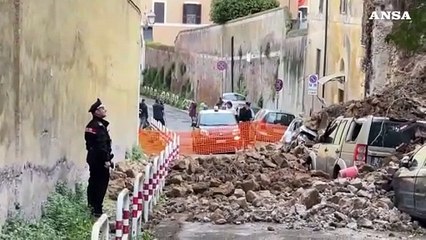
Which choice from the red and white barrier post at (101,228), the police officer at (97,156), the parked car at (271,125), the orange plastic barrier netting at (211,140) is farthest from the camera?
the parked car at (271,125)

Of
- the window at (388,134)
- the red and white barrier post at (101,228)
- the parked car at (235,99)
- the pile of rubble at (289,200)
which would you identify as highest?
the red and white barrier post at (101,228)

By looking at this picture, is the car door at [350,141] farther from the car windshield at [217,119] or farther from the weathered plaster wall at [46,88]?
the car windshield at [217,119]

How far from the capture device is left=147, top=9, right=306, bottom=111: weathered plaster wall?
51.2 m

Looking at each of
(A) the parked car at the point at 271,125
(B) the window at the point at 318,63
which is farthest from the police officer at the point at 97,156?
(B) the window at the point at 318,63

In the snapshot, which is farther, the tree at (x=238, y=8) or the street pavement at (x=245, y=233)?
the tree at (x=238, y=8)

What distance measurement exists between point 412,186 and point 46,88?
5585 mm

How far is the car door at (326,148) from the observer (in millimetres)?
20562

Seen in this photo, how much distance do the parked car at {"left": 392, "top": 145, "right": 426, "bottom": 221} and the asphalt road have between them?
101 feet

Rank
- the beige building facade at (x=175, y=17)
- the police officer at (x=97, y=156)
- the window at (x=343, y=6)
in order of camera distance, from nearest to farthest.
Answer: the police officer at (x=97, y=156), the window at (x=343, y=6), the beige building facade at (x=175, y=17)

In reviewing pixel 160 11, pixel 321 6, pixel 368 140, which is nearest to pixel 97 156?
pixel 368 140

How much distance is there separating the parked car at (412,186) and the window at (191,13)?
234 feet

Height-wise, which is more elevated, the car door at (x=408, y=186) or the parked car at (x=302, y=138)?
the car door at (x=408, y=186)
